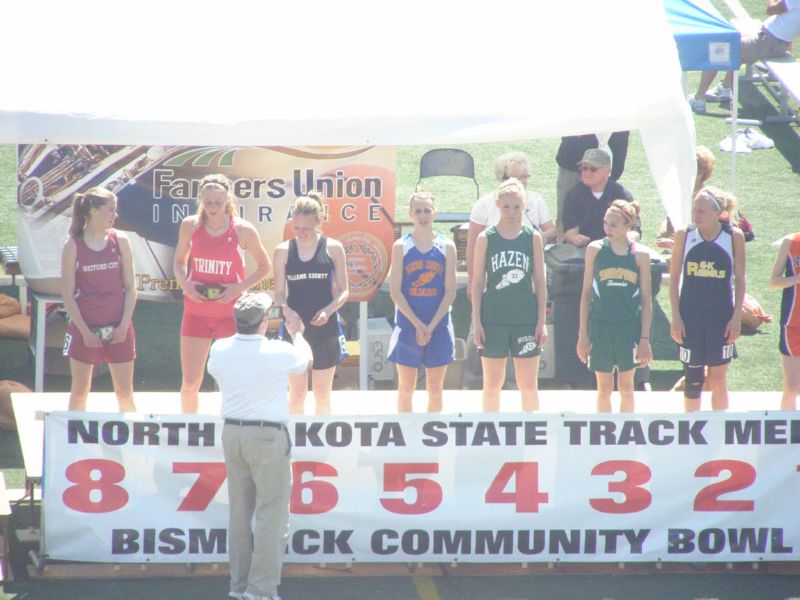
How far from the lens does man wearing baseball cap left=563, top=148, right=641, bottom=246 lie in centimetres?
889

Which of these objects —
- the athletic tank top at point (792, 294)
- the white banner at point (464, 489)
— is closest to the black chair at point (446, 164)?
the athletic tank top at point (792, 294)

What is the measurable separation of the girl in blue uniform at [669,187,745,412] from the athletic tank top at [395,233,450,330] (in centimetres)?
142

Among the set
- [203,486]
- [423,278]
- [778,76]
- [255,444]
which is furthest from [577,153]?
[255,444]

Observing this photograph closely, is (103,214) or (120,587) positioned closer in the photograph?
(120,587)

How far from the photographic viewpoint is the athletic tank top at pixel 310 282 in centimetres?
729

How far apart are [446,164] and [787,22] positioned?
553 cm

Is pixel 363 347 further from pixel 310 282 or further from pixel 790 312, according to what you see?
pixel 790 312

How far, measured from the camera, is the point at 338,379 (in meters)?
9.16

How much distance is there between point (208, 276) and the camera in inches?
294

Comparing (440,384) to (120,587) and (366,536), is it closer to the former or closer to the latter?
(366,536)

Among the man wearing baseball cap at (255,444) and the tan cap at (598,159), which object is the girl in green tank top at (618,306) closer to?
the tan cap at (598,159)

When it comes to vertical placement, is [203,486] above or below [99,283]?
below

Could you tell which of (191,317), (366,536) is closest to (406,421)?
(366,536)

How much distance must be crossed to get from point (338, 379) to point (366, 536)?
2656mm
